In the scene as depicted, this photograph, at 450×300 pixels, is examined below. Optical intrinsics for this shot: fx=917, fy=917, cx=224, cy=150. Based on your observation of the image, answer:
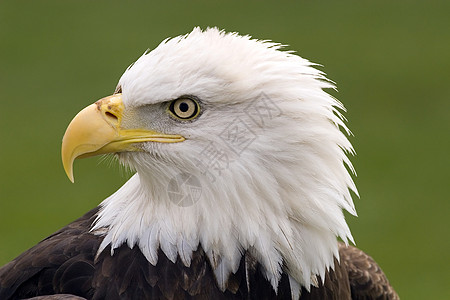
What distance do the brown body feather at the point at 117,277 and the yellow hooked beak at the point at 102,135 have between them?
36 centimetres

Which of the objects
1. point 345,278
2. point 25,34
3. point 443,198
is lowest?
point 443,198

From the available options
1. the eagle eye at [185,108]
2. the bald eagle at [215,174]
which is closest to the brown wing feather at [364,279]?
the bald eagle at [215,174]

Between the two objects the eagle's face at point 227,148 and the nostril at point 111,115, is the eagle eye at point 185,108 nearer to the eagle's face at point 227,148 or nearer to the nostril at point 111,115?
the eagle's face at point 227,148

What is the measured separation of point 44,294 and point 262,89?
1.16 meters

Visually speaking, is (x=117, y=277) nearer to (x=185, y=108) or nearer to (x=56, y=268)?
(x=56, y=268)

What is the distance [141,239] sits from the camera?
3.43 metres

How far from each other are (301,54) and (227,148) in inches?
286

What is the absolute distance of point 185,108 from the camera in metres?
3.31

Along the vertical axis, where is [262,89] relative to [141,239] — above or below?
above

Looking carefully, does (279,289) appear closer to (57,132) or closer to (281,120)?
(281,120)

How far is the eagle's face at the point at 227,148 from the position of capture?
3301 millimetres

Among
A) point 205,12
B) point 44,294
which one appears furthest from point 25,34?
point 44,294

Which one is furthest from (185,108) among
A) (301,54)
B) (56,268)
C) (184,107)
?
(301,54)

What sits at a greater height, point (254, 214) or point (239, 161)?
point (239, 161)
